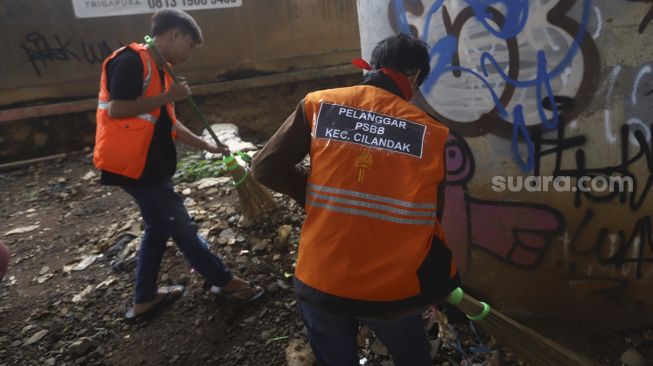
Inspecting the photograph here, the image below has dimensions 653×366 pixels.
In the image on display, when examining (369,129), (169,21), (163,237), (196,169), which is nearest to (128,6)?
(196,169)

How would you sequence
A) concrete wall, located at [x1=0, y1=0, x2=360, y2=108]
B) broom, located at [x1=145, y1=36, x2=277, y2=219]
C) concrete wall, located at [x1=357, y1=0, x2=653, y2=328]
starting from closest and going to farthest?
concrete wall, located at [x1=357, y1=0, x2=653, y2=328] < broom, located at [x1=145, y1=36, x2=277, y2=219] < concrete wall, located at [x1=0, y1=0, x2=360, y2=108]

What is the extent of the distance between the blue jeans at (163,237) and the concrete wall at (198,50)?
4.17 metres

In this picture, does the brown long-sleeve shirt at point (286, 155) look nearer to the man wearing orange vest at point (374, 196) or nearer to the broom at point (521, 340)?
the man wearing orange vest at point (374, 196)

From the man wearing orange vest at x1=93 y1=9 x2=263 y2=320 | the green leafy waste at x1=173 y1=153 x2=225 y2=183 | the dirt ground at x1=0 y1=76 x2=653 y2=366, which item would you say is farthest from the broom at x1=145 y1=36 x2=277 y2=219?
the green leafy waste at x1=173 y1=153 x2=225 y2=183

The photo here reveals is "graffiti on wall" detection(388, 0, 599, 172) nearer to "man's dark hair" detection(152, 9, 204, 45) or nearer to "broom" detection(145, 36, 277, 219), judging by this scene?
"man's dark hair" detection(152, 9, 204, 45)

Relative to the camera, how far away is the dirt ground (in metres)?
2.37

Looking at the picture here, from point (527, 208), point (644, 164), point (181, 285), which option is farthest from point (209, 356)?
point (644, 164)

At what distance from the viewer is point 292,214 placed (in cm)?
336

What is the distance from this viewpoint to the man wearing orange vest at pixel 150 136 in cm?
210

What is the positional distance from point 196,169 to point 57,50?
2.89 m

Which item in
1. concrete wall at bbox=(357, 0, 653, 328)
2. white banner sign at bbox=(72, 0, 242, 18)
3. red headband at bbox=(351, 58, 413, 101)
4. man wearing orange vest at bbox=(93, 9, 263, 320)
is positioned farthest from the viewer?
white banner sign at bbox=(72, 0, 242, 18)

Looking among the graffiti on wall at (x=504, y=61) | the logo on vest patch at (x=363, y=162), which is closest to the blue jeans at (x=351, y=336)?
the logo on vest patch at (x=363, y=162)

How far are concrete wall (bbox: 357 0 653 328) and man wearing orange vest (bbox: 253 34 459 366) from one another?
69cm

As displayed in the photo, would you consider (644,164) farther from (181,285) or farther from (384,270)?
(181,285)
